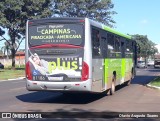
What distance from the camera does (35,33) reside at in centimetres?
1492

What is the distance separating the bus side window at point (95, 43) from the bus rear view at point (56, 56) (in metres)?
0.66

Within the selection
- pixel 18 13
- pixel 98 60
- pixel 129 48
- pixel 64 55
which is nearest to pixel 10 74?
pixel 18 13

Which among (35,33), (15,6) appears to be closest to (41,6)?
(15,6)

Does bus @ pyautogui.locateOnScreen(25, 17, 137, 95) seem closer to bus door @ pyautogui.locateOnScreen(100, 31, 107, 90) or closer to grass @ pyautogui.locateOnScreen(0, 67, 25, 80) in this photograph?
bus door @ pyautogui.locateOnScreen(100, 31, 107, 90)

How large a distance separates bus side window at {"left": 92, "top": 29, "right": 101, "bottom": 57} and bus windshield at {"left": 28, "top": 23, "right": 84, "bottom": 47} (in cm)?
67

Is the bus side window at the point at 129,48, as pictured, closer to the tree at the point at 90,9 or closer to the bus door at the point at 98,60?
the bus door at the point at 98,60

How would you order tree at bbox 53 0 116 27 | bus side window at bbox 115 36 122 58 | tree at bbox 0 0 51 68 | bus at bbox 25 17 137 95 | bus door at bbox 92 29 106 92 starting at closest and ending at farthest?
1. bus at bbox 25 17 137 95
2. bus door at bbox 92 29 106 92
3. bus side window at bbox 115 36 122 58
4. tree at bbox 0 0 51 68
5. tree at bbox 53 0 116 27

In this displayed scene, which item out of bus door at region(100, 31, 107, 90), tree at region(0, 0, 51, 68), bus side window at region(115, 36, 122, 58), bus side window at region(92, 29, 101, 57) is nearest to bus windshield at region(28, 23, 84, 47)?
bus side window at region(92, 29, 101, 57)

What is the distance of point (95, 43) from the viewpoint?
49.5 feet

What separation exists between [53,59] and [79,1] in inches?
1978

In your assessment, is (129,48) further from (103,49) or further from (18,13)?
(18,13)

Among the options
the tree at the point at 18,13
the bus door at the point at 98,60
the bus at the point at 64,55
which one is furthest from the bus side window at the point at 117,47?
the tree at the point at 18,13

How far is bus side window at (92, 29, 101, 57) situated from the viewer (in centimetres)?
1485

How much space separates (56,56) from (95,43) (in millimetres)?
1707
